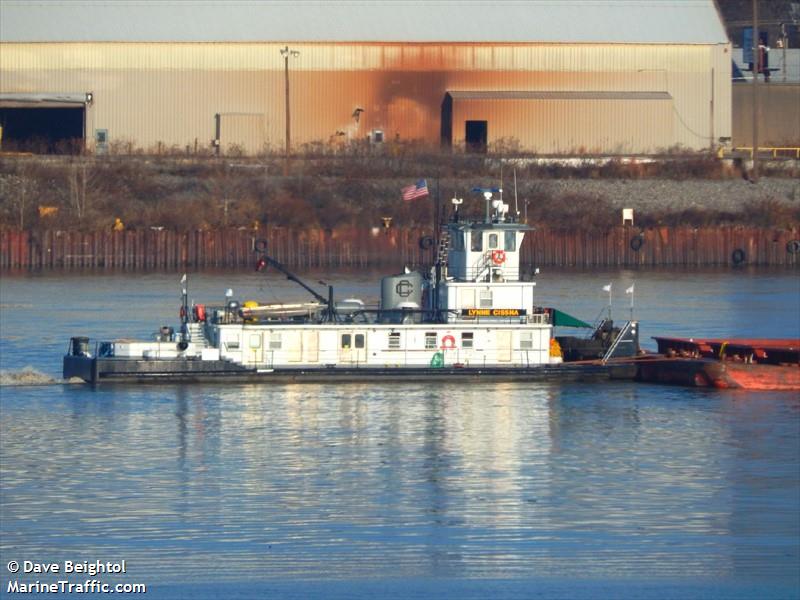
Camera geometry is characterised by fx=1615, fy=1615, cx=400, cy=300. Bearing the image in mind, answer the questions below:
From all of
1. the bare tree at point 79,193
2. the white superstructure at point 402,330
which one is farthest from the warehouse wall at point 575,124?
the white superstructure at point 402,330

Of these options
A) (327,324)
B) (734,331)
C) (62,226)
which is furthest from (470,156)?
(327,324)

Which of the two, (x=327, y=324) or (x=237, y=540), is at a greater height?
(x=327, y=324)

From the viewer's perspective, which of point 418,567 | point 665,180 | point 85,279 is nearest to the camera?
point 418,567

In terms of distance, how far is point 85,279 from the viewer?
63500mm

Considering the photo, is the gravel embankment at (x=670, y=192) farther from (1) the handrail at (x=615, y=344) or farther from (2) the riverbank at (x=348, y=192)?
(1) the handrail at (x=615, y=344)

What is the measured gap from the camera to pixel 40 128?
7925 centimetres

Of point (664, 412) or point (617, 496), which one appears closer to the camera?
point (617, 496)

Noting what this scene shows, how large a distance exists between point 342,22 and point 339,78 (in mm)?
2902

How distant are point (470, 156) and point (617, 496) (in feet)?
150

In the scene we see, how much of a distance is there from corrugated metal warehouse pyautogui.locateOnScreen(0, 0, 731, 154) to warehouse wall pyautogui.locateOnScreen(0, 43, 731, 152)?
0.21 feet

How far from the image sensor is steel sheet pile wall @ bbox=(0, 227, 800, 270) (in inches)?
2709

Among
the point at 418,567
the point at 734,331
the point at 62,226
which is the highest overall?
the point at 62,226

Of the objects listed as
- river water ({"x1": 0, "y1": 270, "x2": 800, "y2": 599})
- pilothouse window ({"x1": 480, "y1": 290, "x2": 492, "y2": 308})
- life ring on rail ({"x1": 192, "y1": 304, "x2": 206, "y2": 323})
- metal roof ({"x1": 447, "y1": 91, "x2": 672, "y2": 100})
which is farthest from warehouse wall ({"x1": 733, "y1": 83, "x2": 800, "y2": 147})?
life ring on rail ({"x1": 192, "y1": 304, "x2": 206, "y2": 323})

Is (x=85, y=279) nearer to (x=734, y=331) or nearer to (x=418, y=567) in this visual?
(x=734, y=331)
